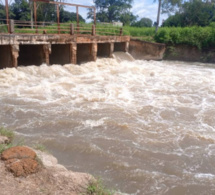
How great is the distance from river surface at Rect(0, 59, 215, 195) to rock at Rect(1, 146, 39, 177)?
117cm

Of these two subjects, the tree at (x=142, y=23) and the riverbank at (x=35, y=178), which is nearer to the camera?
the riverbank at (x=35, y=178)

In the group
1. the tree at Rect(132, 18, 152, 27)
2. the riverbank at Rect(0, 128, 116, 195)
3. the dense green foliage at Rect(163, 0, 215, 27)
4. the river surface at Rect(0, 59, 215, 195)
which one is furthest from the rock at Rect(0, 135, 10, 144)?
the tree at Rect(132, 18, 152, 27)

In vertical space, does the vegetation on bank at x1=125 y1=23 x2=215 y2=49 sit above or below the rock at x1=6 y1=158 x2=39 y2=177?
above

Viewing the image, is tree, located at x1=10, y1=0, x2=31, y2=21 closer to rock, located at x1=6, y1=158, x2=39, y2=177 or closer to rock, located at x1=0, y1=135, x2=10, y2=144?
rock, located at x1=0, y1=135, x2=10, y2=144

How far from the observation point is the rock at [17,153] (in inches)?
162

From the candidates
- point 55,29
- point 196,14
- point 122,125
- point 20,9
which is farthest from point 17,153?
point 20,9

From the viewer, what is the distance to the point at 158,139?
652 centimetres

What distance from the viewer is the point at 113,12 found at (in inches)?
1890

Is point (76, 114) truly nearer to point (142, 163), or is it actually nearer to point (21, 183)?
point (142, 163)

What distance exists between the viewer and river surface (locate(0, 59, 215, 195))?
5.01 m

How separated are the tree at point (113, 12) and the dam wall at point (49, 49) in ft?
94.5

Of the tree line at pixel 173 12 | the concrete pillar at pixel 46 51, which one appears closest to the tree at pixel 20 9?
the tree line at pixel 173 12

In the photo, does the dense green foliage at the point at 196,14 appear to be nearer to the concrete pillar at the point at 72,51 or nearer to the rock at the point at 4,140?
the concrete pillar at the point at 72,51

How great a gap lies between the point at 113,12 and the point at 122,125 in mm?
44110
